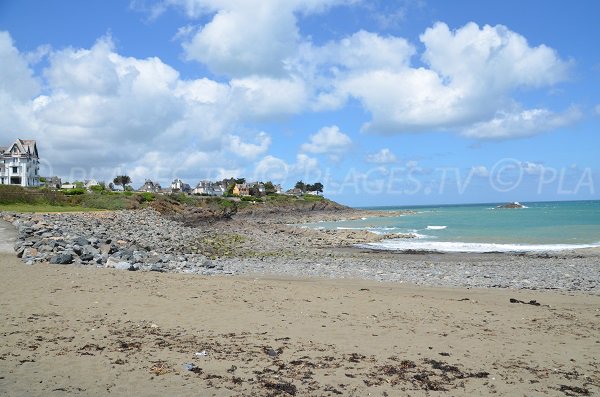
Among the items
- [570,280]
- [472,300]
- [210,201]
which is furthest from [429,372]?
[210,201]

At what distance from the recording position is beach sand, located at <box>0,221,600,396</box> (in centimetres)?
608

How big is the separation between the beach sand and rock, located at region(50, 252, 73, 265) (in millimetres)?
1976

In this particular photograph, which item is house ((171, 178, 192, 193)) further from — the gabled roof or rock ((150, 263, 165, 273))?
rock ((150, 263, 165, 273))

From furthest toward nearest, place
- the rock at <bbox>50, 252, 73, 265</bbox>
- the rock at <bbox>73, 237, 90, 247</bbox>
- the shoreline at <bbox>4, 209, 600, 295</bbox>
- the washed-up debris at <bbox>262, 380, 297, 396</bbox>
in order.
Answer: the rock at <bbox>73, 237, 90, 247</bbox> → the shoreline at <bbox>4, 209, 600, 295</bbox> → the rock at <bbox>50, 252, 73, 265</bbox> → the washed-up debris at <bbox>262, 380, 297, 396</bbox>

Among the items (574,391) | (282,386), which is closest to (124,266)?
(282,386)

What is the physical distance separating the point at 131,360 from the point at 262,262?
16128mm

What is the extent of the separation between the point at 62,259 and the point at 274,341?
32.7 ft

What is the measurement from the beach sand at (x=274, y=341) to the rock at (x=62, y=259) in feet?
6.48

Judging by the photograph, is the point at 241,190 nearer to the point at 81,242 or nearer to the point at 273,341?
the point at 81,242

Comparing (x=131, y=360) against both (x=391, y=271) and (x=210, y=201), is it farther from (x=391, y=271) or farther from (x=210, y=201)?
(x=210, y=201)

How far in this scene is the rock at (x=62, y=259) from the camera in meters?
14.7

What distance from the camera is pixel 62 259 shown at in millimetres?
14867

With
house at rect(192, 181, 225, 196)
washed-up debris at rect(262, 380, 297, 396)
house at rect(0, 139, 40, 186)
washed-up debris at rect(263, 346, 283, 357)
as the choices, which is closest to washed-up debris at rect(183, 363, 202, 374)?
washed-up debris at rect(262, 380, 297, 396)

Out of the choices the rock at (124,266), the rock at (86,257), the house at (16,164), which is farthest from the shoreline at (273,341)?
the house at (16,164)
